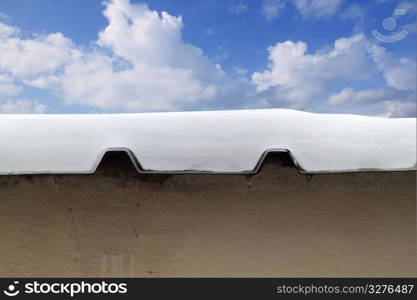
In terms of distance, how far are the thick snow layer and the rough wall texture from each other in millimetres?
273

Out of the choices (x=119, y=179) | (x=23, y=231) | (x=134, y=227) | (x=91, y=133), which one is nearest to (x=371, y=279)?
(x=134, y=227)

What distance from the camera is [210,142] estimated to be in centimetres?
166

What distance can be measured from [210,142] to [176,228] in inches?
21.2

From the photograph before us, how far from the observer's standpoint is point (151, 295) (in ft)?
6.16

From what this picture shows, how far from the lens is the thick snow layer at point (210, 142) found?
5.30 feet

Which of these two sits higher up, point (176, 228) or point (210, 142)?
point (210, 142)

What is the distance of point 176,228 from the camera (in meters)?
1.88

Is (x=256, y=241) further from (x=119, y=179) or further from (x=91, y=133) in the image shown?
(x=91, y=133)

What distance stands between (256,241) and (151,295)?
63 cm

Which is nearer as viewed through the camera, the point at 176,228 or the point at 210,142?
the point at 210,142

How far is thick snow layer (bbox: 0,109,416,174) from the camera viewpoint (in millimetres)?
1615

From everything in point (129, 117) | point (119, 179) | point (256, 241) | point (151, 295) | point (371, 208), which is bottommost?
point (151, 295)

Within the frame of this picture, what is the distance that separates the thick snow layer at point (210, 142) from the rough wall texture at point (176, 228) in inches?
10.8

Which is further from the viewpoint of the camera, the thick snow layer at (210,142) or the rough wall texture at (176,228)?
the rough wall texture at (176,228)
